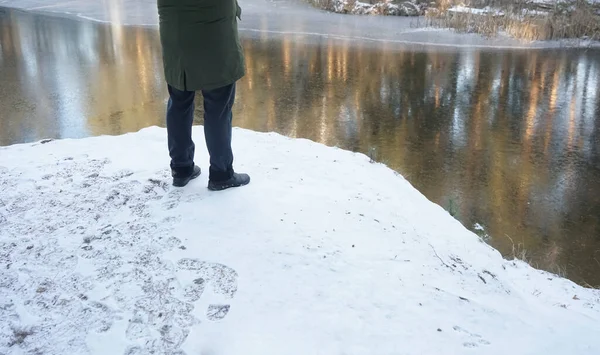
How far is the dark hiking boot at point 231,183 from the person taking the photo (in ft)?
10.4

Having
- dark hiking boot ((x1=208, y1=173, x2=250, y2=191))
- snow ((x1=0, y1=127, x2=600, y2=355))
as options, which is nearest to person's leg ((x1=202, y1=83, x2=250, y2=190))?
dark hiking boot ((x1=208, y1=173, x2=250, y2=191))

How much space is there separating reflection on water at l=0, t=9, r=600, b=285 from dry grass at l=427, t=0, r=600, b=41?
1448 millimetres

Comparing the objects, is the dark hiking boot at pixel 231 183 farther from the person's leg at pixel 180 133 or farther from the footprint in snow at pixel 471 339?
the footprint in snow at pixel 471 339

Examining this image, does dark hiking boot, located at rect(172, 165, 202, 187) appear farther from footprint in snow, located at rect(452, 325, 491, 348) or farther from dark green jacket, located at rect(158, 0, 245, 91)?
footprint in snow, located at rect(452, 325, 491, 348)

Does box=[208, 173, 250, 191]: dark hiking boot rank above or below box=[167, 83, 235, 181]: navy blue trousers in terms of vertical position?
below

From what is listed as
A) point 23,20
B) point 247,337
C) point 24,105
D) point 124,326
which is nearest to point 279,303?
point 247,337

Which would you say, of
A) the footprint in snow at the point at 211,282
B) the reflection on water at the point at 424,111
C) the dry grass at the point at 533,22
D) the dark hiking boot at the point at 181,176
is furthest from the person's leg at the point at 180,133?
the dry grass at the point at 533,22

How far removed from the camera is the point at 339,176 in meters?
3.72

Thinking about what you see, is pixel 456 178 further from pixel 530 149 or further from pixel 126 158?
pixel 126 158

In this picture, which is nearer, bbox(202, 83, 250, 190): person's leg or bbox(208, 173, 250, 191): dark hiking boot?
bbox(202, 83, 250, 190): person's leg

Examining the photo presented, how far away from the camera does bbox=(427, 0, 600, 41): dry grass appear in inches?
516

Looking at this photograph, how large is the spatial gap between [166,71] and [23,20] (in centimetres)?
1502

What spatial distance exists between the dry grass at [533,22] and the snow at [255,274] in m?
11.1

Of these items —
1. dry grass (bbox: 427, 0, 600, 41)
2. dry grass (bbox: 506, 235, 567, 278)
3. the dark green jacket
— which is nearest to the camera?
the dark green jacket
